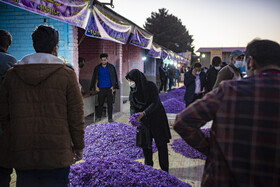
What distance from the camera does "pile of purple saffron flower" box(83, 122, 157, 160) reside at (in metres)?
5.27

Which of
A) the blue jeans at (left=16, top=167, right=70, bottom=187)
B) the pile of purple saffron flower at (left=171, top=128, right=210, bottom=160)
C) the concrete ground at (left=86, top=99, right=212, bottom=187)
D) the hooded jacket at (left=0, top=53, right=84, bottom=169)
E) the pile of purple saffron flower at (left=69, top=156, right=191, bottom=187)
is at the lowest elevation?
the concrete ground at (left=86, top=99, right=212, bottom=187)

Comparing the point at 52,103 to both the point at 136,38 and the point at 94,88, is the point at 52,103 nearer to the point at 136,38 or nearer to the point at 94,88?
the point at 94,88

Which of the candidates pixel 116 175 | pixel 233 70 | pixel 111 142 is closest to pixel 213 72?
pixel 233 70

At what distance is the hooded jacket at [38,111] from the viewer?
5.97 feet

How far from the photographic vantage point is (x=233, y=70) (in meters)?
4.29

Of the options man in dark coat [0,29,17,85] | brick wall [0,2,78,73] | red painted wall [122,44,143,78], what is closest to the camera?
man in dark coat [0,29,17,85]

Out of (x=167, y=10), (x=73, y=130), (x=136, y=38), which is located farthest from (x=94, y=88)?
(x=167, y=10)

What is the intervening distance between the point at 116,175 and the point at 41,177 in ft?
4.61

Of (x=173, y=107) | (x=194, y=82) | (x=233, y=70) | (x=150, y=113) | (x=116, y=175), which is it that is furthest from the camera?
(x=173, y=107)

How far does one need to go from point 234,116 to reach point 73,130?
1.27 metres

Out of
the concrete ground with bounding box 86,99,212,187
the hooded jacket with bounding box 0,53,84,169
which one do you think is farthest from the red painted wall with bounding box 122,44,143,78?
the hooded jacket with bounding box 0,53,84,169

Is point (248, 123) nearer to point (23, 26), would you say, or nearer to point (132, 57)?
point (23, 26)

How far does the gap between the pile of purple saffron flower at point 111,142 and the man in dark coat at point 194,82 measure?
226 centimetres

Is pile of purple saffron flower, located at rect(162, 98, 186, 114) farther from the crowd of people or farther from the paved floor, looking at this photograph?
the crowd of people
